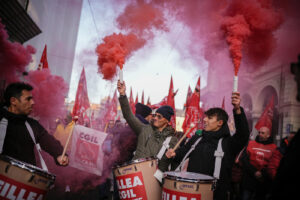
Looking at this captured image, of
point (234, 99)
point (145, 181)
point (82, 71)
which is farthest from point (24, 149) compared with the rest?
point (82, 71)

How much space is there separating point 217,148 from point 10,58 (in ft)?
12.2

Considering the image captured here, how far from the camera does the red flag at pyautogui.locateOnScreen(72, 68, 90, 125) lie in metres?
8.37

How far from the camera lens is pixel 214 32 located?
370 cm

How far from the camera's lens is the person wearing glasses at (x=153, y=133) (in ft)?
11.1

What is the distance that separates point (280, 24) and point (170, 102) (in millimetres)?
8381

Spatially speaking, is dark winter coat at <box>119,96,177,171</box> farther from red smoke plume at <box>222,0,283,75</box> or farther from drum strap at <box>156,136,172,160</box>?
red smoke plume at <box>222,0,283,75</box>

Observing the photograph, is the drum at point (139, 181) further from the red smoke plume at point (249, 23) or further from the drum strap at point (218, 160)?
the red smoke plume at point (249, 23)

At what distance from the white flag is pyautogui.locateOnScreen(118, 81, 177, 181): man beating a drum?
1.01 m

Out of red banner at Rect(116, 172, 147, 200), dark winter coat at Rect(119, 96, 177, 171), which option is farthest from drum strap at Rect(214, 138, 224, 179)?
red banner at Rect(116, 172, 147, 200)

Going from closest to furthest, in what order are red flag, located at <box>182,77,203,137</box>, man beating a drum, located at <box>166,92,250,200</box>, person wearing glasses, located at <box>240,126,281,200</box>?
man beating a drum, located at <box>166,92,250,200</box>
person wearing glasses, located at <box>240,126,281,200</box>
red flag, located at <box>182,77,203,137</box>

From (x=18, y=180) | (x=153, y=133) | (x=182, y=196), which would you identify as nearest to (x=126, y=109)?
(x=153, y=133)

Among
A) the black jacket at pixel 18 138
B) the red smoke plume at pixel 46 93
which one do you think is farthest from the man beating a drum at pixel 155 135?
the red smoke plume at pixel 46 93

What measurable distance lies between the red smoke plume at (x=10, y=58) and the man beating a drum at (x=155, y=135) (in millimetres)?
2013

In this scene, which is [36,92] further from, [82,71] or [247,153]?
[247,153]
